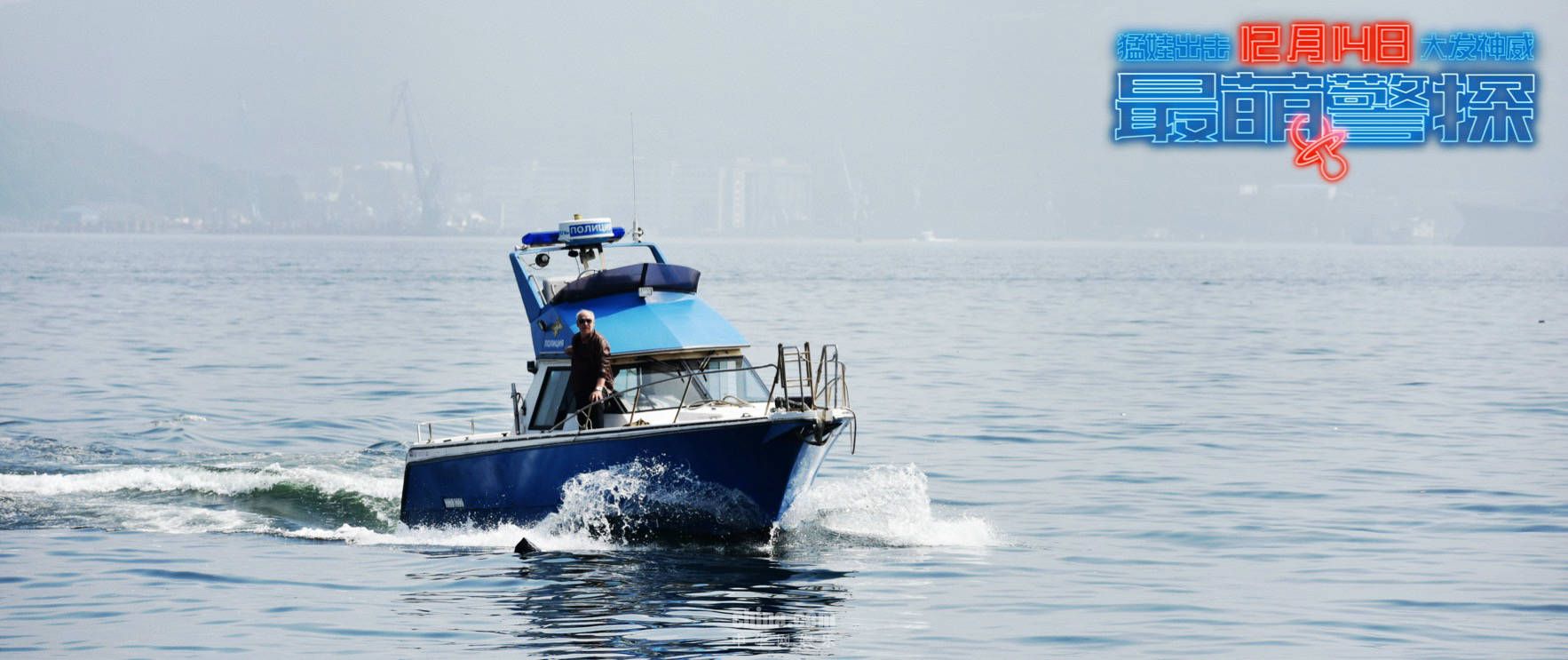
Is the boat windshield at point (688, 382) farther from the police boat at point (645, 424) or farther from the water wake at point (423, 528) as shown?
the water wake at point (423, 528)

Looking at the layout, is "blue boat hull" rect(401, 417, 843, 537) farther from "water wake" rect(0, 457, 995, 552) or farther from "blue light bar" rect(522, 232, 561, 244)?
"blue light bar" rect(522, 232, 561, 244)

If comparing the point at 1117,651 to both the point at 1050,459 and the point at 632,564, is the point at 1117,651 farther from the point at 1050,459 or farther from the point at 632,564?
the point at 1050,459

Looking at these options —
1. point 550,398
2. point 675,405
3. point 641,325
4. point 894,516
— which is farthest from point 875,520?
point 550,398

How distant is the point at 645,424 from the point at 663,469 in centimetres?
51

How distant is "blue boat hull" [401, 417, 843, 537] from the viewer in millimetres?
19469

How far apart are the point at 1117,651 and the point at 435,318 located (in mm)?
58741

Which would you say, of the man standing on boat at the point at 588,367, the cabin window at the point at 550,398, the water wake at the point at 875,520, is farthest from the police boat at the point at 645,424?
the water wake at the point at 875,520

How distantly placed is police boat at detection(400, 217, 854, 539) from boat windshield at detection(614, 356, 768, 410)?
14mm

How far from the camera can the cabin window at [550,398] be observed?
21.2m

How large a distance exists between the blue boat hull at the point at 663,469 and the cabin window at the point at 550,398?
93 cm

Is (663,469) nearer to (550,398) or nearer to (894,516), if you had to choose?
(550,398)

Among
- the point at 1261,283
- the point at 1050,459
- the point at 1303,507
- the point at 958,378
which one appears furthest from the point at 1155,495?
the point at 1261,283

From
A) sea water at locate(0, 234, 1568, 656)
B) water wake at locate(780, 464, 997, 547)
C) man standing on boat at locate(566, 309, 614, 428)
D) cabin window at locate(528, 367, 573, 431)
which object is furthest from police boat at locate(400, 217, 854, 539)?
water wake at locate(780, 464, 997, 547)

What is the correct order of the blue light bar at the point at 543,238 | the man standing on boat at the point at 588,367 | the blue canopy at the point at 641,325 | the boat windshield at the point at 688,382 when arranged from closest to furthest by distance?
the man standing on boat at the point at 588,367 < the boat windshield at the point at 688,382 < the blue canopy at the point at 641,325 < the blue light bar at the point at 543,238
